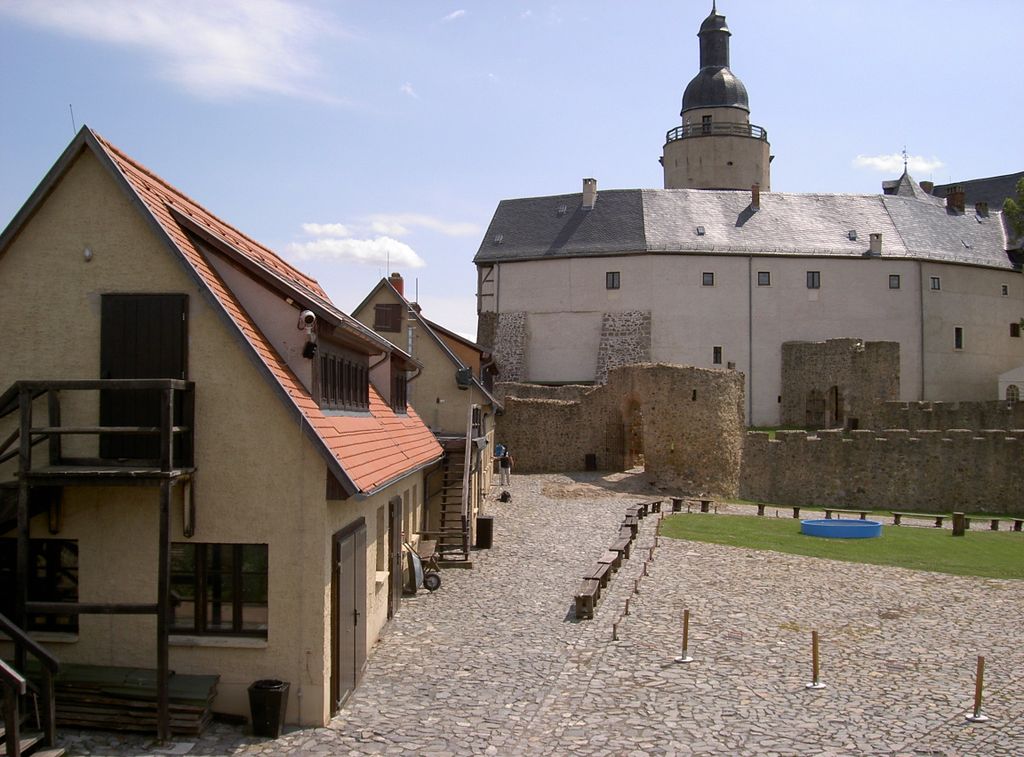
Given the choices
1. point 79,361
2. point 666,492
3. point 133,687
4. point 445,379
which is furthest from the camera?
point 666,492

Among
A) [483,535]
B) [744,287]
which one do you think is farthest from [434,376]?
[744,287]

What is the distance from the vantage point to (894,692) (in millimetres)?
13109

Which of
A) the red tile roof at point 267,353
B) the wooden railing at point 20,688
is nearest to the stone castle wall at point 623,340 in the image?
the red tile roof at point 267,353

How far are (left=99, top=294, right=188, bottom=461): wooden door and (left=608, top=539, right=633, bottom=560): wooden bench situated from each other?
42.7 feet

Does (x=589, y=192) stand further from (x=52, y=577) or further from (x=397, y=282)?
(x=52, y=577)

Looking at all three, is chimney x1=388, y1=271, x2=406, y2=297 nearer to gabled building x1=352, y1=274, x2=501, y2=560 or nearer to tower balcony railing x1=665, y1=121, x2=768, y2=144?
gabled building x1=352, y1=274, x2=501, y2=560

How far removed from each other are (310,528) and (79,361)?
3482mm

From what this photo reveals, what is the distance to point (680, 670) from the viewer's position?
551 inches

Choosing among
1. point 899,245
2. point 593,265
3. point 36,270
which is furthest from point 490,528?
point 899,245

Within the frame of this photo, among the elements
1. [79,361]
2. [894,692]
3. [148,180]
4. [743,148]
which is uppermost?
[743,148]

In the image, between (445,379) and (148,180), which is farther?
(445,379)

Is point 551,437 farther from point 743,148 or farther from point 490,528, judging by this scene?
point 743,148

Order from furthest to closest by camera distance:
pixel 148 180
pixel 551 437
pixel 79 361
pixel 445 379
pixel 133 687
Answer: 1. pixel 551 437
2. pixel 445 379
3. pixel 148 180
4. pixel 79 361
5. pixel 133 687

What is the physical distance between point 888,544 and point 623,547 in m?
9.08
